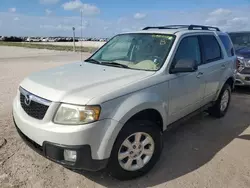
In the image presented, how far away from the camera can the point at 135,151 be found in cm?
297

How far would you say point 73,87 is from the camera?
8.69ft

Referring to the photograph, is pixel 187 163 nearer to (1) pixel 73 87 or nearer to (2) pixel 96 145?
(2) pixel 96 145

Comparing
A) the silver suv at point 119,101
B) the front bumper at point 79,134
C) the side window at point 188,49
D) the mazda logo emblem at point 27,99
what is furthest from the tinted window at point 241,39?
the mazda logo emblem at point 27,99

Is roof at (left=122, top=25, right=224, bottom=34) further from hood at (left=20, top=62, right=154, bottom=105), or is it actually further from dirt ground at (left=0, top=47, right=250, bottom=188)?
dirt ground at (left=0, top=47, right=250, bottom=188)

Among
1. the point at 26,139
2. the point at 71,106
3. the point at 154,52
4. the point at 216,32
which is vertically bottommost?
A: the point at 26,139

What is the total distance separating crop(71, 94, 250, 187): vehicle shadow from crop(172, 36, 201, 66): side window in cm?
133

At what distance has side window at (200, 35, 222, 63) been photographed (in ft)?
14.1

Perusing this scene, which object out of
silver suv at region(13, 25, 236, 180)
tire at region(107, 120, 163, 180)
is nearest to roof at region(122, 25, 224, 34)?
silver suv at region(13, 25, 236, 180)

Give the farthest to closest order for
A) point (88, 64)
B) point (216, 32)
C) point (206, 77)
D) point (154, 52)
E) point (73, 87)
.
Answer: point (216, 32) < point (206, 77) < point (88, 64) < point (154, 52) < point (73, 87)

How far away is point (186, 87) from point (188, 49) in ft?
2.10

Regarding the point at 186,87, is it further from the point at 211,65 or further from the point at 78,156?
the point at 78,156

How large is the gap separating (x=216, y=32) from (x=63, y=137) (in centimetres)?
393

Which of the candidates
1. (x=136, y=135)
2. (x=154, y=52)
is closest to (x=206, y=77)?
(x=154, y=52)

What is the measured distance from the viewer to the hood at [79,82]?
251 cm
